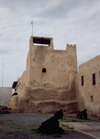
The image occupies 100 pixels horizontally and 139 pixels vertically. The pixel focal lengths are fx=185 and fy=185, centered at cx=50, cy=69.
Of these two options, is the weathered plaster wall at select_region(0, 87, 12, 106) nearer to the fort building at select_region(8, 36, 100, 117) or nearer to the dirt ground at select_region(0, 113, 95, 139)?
the fort building at select_region(8, 36, 100, 117)

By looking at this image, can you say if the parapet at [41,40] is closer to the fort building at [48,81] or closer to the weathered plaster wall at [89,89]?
the fort building at [48,81]

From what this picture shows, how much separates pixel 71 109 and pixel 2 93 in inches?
1145

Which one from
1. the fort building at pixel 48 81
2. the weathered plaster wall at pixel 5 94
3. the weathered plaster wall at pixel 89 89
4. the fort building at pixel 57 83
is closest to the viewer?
the weathered plaster wall at pixel 89 89

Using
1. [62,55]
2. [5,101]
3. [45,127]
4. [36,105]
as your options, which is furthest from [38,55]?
[5,101]

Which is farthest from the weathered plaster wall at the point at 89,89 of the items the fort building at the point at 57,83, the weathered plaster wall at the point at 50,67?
the weathered plaster wall at the point at 50,67

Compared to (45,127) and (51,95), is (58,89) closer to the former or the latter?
(51,95)

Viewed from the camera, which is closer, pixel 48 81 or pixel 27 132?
pixel 27 132

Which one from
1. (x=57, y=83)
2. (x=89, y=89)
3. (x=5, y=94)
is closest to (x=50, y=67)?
(x=57, y=83)

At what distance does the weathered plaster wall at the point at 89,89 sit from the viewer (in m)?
16.5

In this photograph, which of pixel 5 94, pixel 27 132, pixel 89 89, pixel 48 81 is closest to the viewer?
pixel 27 132

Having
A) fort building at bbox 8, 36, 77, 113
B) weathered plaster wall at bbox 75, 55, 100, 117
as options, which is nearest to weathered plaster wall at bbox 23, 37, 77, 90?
fort building at bbox 8, 36, 77, 113

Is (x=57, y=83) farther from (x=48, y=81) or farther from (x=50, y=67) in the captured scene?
(x=50, y=67)

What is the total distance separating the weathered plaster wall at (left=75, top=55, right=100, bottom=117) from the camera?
16484 mm

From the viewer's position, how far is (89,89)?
1823 centimetres
